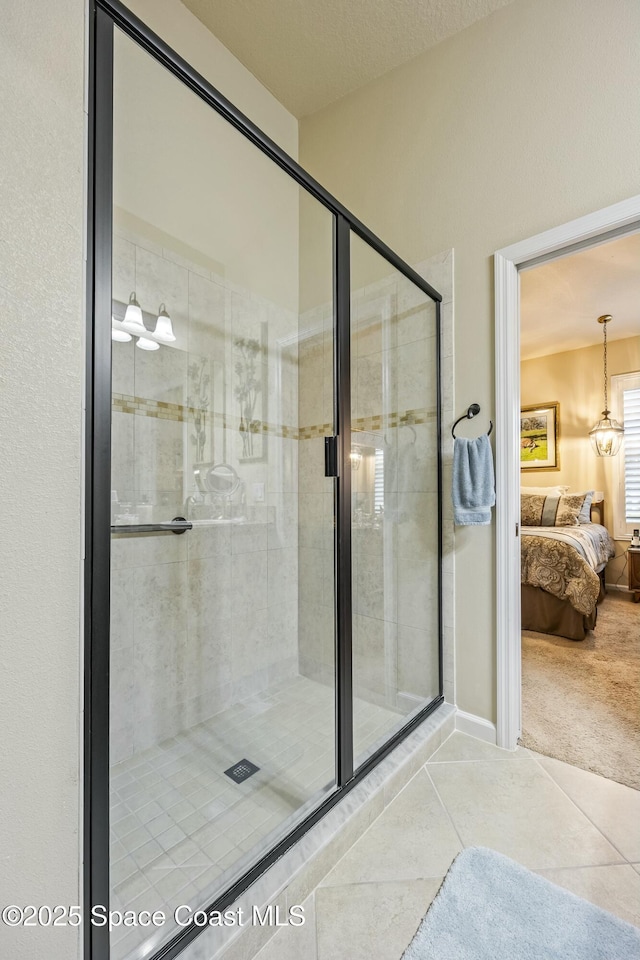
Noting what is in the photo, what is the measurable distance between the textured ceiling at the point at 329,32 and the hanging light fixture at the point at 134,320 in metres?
1.61

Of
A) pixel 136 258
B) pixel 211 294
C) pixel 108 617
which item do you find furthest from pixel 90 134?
pixel 211 294

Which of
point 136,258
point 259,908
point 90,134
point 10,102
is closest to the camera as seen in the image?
point 10,102

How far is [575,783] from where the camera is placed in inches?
63.6

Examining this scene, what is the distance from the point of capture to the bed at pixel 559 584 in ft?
10.4

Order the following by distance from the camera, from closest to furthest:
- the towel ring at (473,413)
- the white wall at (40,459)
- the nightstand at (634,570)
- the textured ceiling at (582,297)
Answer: the white wall at (40,459) < the towel ring at (473,413) < the textured ceiling at (582,297) < the nightstand at (634,570)

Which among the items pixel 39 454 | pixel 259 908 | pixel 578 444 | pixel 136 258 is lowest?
pixel 259 908

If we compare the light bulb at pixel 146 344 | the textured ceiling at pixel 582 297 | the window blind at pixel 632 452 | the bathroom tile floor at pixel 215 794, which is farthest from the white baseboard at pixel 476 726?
the window blind at pixel 632 452

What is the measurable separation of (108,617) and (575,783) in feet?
5.73

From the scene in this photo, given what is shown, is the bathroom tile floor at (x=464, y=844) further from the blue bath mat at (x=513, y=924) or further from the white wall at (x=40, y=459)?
the white wall at (x=40, y=459)

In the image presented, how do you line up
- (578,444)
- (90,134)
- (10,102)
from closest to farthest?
(10,102)
(90,134)
(578,444)

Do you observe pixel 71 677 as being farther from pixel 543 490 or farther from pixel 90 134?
pixel 543 490

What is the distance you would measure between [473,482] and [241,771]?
1372 millimetres

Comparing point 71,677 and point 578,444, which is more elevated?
point 578,444

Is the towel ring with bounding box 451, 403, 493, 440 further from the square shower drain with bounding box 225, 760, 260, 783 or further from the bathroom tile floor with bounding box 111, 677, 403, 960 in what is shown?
the square shower drain with bounding box 225, 760, 260, 783
